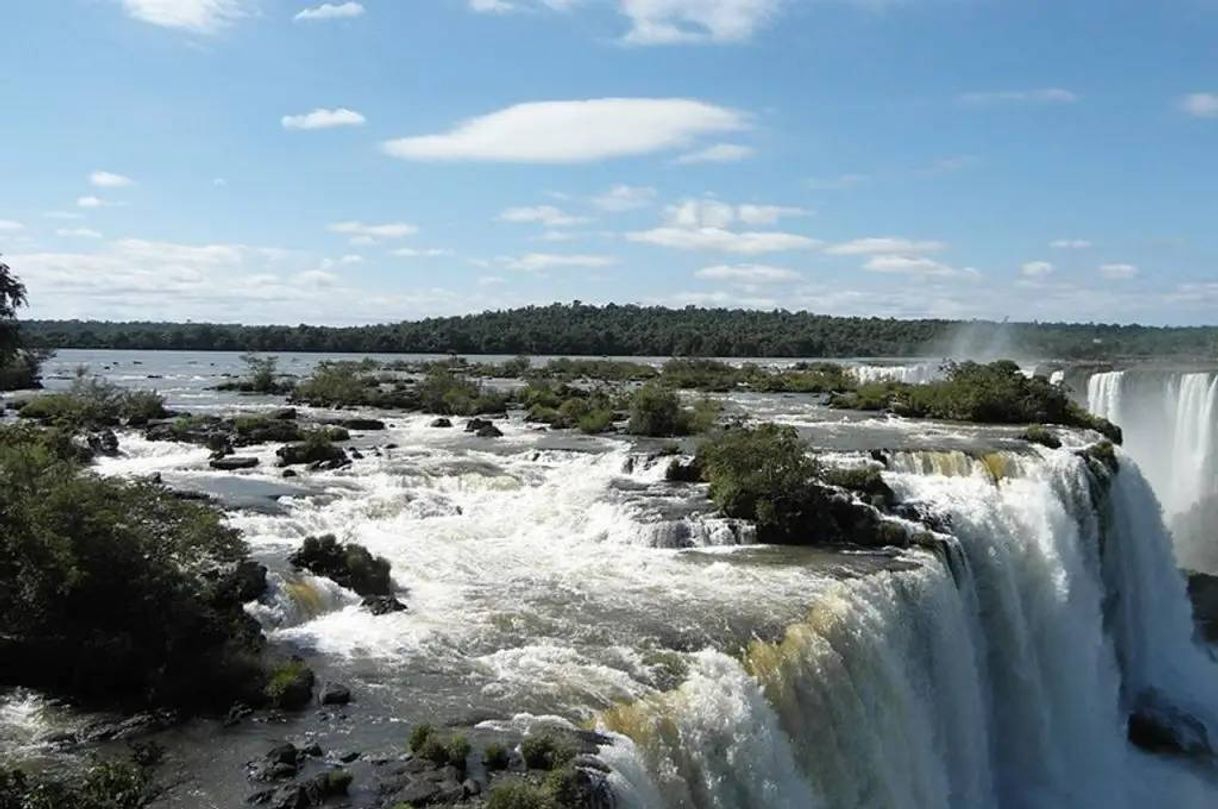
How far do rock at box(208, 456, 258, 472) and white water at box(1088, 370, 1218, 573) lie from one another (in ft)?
114

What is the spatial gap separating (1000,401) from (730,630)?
26.5 metres

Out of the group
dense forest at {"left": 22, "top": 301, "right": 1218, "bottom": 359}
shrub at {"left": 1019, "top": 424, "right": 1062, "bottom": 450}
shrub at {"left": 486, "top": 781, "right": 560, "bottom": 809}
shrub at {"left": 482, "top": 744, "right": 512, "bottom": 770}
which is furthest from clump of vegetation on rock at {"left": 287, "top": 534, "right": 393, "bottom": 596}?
dense forest at {"left": 22, "top": 301, "right": 1218, "bottom": 359}

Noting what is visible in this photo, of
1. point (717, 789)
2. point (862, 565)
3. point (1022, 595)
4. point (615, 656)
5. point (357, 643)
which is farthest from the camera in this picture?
point (1022, 595)

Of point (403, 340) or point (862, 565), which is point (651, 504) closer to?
point (862, 565)

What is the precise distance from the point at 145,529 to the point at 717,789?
322 inches

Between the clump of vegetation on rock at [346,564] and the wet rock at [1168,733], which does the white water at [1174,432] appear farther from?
the clump of vegetation on rock at [346,564]

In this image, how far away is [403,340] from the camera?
13750cm

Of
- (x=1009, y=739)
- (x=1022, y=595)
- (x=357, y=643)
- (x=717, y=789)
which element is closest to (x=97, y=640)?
(x=357, y=643)

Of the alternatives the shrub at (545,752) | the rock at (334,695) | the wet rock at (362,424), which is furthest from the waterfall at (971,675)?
the wet rock at (362,424)

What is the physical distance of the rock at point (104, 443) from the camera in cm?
3070

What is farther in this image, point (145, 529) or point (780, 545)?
point (780, 545)

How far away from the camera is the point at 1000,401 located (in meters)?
37.2

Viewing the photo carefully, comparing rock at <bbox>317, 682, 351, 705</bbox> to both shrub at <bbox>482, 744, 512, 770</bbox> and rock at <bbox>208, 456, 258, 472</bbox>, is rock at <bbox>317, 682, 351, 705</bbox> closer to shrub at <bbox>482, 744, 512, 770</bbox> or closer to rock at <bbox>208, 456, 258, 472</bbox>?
shrub at <bbox>482, 744, 512, 770</bbox>

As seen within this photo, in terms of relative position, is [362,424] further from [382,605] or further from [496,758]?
[496,758]
